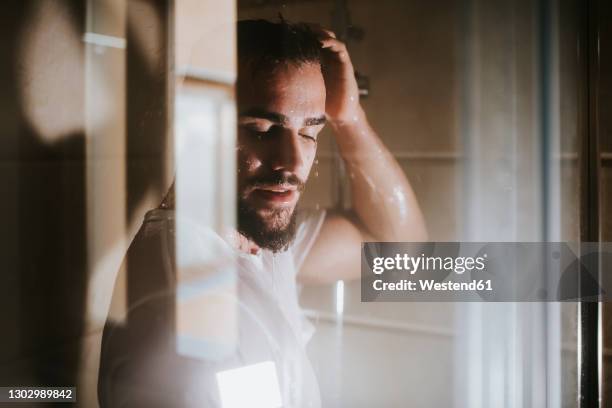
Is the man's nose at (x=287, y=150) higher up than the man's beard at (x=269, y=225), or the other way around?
the man's nose at (x=287, y=150)

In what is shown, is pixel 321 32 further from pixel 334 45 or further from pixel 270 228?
pixel 270 228

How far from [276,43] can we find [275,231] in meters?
0.36

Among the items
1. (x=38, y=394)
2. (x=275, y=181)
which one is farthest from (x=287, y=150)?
(x=38, y=394)

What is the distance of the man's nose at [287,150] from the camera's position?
0.94m

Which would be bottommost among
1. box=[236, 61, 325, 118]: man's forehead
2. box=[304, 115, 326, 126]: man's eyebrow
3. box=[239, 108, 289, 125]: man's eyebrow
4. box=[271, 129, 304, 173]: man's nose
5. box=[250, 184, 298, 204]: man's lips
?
box=[250, 184, 298, 204]: man's lips

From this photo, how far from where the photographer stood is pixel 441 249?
0.95m

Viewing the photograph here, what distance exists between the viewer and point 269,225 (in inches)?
37.9

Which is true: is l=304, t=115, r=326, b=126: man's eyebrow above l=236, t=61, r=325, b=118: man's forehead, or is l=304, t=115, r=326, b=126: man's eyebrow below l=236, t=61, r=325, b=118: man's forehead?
below

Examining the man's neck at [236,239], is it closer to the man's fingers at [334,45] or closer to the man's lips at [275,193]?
the man's lips at [275,193]

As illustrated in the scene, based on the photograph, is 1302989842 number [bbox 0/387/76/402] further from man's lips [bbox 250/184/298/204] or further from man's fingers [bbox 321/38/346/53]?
Answer: man's fingers [bbox 321/38/346/53]

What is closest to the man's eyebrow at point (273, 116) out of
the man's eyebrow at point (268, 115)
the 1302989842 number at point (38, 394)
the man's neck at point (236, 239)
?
the man's eyebrow at point (268, 115)

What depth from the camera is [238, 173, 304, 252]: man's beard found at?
3.14 ft

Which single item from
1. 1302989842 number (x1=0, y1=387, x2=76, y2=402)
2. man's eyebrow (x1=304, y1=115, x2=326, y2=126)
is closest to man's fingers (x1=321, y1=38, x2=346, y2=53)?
man's eyebrow (x1=304, y1=115, x2=326, y2=126)

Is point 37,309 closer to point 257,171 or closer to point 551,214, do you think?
point 257,171
